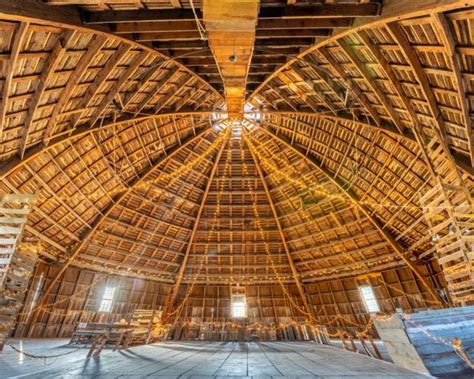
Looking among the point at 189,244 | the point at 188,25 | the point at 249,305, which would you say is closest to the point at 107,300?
the point at 189,244

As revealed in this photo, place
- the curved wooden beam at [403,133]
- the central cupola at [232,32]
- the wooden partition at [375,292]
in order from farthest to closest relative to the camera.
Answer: the wooden partition at [375,292] → the curved wooden beam at [403,133] → the central cupola at [232,32]

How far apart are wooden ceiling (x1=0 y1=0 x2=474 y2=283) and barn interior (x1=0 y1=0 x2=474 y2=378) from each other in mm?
91

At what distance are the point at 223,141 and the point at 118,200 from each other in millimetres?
8233

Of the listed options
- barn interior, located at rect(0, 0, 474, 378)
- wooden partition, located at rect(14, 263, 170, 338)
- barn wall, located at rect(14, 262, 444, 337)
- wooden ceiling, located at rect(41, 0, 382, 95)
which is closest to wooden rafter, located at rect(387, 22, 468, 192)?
barn interior, located at rect(0, 0, 474, 378)

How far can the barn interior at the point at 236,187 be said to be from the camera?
19.4 ft

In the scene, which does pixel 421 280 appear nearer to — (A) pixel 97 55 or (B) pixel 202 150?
(B) pixel 202 150

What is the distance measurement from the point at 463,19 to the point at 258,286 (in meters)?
21.7

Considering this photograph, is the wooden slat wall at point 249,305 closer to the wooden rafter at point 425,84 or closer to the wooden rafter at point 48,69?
the wooden rafter at point 425,84

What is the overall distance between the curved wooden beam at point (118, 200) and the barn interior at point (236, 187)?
0.44ft

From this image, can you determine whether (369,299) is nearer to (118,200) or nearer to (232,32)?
(118,200)

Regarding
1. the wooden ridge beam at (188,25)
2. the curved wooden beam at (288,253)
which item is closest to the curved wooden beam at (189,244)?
the curved wooden beam at (288,253)

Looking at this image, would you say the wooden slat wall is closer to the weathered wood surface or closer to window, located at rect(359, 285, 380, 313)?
window, located at rect(359, 285, 380, 313)

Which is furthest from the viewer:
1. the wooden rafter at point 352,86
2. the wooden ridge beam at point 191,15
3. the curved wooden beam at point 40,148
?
the curved wooden beam at point 40,148

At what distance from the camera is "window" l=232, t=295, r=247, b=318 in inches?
865
